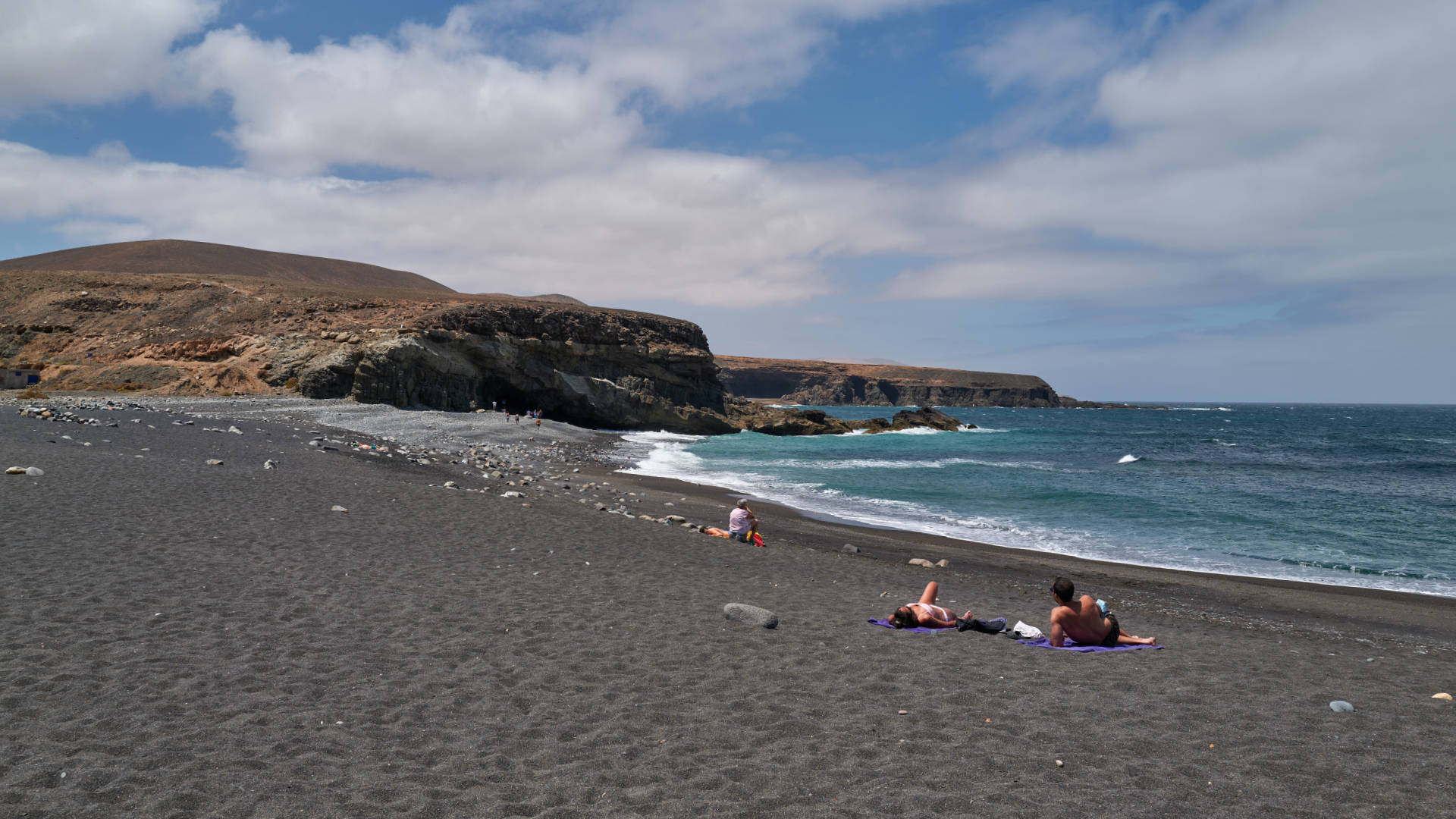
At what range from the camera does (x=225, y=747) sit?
13.0ft

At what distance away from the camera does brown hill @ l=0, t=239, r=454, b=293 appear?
7906cm

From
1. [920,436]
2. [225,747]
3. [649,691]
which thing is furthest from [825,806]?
[920,436]

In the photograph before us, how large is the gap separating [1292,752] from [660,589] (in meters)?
5.95

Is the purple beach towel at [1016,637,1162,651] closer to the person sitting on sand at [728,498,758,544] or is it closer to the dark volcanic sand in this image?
the dark volcanic sand

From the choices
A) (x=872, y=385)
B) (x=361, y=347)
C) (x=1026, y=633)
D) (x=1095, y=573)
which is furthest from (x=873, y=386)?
(x=1026, y=633)

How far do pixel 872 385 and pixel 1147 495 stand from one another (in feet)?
480

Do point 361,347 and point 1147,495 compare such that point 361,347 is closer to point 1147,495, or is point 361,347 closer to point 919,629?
point 1147,495

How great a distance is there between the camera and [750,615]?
727 centimetres

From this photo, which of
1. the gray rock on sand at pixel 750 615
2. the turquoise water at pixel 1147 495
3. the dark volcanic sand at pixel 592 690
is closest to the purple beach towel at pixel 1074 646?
the dark volcanic sand at pixel 592 690

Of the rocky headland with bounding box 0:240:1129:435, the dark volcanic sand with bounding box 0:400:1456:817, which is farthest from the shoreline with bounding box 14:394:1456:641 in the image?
the rocky headland with bounding box 0:240:1129:435

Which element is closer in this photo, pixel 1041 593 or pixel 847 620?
pixel 847 620

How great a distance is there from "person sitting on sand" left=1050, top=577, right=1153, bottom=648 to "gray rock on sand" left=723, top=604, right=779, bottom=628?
2.89 meters

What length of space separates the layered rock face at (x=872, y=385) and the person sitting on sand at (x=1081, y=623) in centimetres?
14889

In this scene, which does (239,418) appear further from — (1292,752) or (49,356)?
(1292,752)
